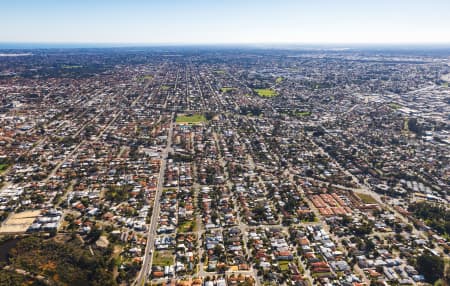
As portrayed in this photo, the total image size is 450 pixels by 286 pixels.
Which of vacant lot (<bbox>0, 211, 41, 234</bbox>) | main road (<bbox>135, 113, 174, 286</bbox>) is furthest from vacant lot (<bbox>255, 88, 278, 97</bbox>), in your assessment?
vacant lot (<bbox>0, 211, 41, 234</bbox>)

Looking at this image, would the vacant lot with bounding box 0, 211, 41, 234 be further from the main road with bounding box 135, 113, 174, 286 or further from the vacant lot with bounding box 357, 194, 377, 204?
the vacant lot with bounding box 357, 194, 377, 204

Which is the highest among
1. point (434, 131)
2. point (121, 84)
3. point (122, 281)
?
point (121, 84)

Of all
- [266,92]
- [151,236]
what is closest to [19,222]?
[151,236]

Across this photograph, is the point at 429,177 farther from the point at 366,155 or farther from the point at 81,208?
the point at 81,208

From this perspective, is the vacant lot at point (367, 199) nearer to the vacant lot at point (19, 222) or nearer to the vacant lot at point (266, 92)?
the vacant lot at point (19, 222)

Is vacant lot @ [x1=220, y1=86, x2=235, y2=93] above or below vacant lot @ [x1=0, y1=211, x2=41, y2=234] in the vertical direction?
above

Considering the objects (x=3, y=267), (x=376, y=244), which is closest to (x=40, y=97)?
(x=3, y=267)
